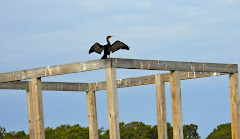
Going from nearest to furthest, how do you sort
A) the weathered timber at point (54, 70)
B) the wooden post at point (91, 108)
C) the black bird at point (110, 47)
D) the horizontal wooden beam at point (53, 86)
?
the black bird at point (110, 47) < the weathered timber at point (54, 70) < the horizontal wooden beam at point (53, 86) < the wooden post at point (91, 108)

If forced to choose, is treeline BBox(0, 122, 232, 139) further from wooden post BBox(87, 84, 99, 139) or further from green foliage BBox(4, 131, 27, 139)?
wooden post BBox(87, 84, 99, 139)

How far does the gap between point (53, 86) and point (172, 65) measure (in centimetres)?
399

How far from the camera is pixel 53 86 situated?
59.0 ft

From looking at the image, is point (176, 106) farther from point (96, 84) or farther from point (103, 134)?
point (103, 134)

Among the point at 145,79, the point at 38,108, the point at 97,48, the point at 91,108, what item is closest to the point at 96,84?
the point at 91,108

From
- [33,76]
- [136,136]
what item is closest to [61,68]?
[33,76]

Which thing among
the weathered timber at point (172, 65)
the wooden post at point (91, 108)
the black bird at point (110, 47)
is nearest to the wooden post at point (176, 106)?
the weathered timber at point (172, 65)

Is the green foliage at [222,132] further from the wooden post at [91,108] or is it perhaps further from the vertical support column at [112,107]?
the vertical support column at [112,107]

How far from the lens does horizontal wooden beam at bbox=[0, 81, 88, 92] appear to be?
677 inches

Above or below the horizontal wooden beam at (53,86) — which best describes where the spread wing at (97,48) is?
above

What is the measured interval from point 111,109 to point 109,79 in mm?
634

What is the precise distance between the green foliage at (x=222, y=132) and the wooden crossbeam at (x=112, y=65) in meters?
16.3

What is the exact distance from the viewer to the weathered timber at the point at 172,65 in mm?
14357

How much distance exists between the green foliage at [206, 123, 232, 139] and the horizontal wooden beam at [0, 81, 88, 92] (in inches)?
594
